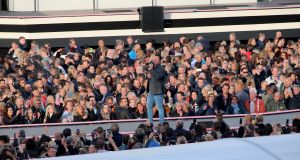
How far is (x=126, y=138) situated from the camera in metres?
13.9

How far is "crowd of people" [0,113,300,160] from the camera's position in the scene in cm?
1281

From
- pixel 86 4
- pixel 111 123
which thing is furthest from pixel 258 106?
pixel 86 4

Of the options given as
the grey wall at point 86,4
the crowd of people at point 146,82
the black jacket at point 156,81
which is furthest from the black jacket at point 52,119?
the grey wall at point 86,4

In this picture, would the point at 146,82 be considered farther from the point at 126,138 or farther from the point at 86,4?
the point at 86,4

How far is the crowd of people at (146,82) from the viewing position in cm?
1666

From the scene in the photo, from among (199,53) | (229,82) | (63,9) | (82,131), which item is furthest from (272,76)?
(63,9)

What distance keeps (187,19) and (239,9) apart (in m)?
1.61

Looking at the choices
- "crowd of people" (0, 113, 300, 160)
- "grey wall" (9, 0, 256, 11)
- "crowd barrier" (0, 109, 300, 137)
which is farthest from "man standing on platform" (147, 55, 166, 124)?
"grey wall" (9, 0, 256, 11)

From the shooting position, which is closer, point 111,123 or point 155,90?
point 111,123

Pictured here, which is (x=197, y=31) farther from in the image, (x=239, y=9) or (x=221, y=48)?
(x=221, y=48)

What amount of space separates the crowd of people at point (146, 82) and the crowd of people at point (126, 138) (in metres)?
1.78

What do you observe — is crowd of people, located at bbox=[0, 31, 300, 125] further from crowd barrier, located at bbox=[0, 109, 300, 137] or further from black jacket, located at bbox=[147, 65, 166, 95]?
crowd barrier, located at bbox=[0, 109, 300, 137]

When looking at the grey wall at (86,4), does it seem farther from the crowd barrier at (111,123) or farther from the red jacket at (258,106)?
the crowd barrier at (111,123)

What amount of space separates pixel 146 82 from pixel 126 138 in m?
4.66
